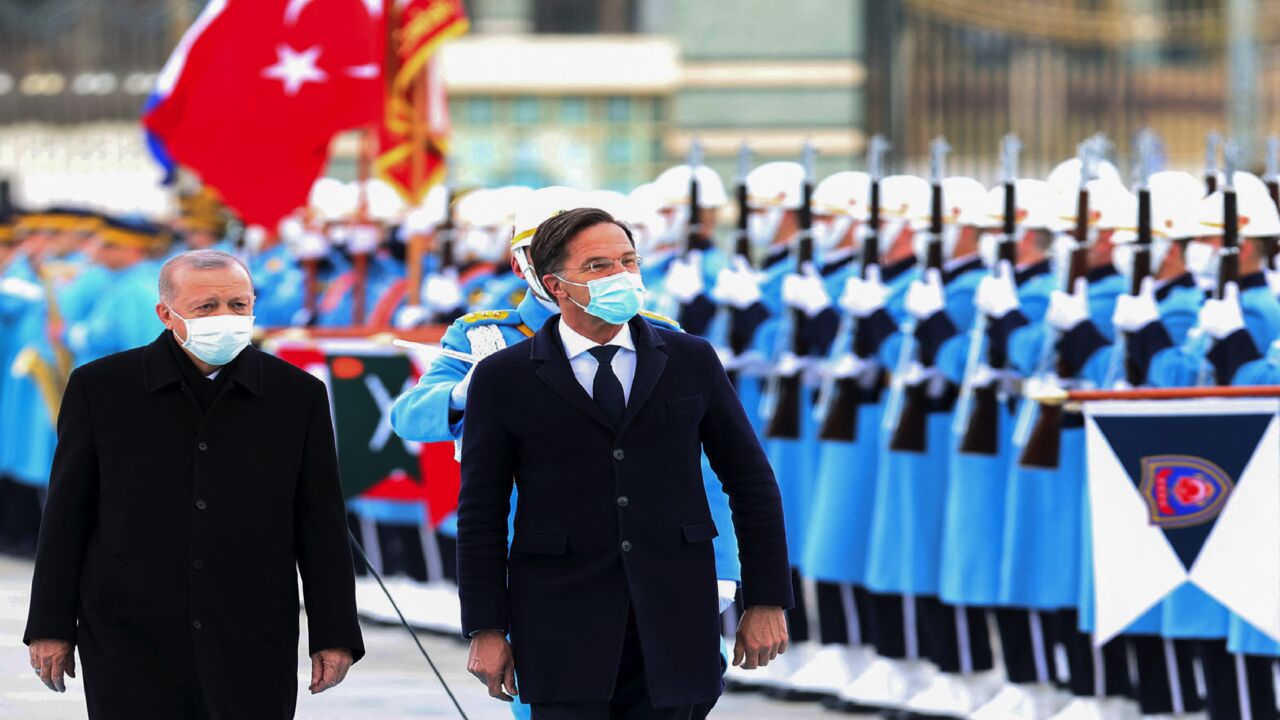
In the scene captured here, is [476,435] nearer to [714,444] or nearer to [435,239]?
[714,444]

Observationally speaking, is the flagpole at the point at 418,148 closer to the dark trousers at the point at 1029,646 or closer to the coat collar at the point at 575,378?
the dark trousers at the point at 1029,646

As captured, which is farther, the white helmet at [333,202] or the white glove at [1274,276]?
the white helmet at [333,202]

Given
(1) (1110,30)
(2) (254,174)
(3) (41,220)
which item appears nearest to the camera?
(2) (254,174)

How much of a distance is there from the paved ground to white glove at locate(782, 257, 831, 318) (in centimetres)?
138

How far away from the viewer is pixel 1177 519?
24.0 ft

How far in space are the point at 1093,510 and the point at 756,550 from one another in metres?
2.83

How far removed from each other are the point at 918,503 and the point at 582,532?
157 inches

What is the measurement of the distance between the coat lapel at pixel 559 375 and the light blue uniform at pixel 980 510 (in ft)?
12.1

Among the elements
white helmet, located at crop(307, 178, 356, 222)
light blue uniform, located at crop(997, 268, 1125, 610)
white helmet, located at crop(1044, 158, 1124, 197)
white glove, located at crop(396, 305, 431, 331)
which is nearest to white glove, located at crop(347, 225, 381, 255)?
white helmet, located at crop(307, 178, 356, 222)

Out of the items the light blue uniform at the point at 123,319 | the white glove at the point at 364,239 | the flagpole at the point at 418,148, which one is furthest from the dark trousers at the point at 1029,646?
the light blue uniform at the point at 123,319

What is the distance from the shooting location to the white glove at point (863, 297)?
8555mm

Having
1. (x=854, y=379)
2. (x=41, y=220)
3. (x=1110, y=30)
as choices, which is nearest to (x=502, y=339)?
(x=854, y=379)

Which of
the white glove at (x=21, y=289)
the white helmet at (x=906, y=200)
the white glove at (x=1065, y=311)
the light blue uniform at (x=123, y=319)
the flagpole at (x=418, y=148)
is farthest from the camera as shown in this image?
the white glove at (x=21, y=289)

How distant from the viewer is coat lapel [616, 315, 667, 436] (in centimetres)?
467
